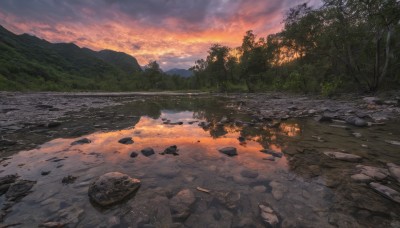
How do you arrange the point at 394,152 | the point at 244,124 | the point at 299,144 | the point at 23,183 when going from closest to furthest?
the point at 23,183 → the point at 394,152 → the point at 299,144 → the point at 244,124

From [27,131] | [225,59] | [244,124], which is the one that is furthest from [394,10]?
[225,59]

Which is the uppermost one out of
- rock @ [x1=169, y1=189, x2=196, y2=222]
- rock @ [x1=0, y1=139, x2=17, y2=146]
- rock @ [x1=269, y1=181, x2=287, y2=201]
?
rock @ [x1=0, y1=139, x2=17, y2=146]

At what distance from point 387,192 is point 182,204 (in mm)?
3725

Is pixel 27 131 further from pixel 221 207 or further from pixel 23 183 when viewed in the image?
pixel 221 207

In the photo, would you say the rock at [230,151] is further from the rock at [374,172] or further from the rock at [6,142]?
the rock at [6,142]

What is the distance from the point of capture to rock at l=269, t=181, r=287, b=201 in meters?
3.62

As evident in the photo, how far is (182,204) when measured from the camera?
11.0ft

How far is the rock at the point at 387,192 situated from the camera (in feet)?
10.8

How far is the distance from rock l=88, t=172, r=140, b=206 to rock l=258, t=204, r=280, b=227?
2472 millimetres

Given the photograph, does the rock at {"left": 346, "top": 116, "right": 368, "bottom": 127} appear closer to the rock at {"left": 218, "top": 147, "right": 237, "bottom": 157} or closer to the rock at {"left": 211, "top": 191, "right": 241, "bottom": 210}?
the rock at {"left": 218, "top": 147, "right": 237, "bottom": 157}

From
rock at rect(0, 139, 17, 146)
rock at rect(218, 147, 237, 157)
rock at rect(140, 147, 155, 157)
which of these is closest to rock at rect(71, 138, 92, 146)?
rock at rect(0, 139, 17, 146)

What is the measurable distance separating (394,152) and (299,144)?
8.09ft

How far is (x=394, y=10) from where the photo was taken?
46.3 feet

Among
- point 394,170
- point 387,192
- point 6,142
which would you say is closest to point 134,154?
point 6,142
